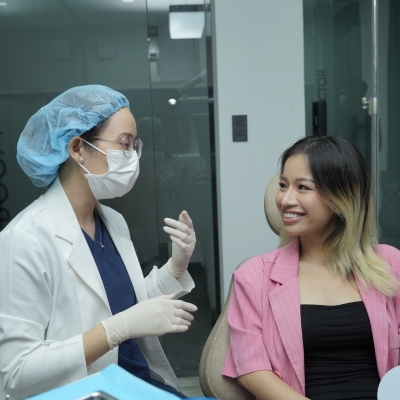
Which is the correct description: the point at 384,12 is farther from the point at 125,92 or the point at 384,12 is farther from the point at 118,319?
the point at 118,319

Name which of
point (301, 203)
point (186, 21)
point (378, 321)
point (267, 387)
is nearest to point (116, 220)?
point (301, 203)

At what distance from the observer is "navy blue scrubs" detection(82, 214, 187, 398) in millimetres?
1507

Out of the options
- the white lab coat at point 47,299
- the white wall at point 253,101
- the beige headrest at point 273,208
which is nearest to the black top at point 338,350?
the beige headrest at point 273,208

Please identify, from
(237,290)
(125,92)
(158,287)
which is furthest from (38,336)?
(125,92)

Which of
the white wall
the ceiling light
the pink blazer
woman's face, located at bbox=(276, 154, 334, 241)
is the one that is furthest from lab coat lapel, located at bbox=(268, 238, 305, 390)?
the ceiling light

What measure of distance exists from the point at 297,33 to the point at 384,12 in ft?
2.32

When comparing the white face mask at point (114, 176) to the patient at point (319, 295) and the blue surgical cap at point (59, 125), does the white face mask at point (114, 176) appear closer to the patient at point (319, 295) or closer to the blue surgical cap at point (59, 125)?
the blue surgical cap at point (59, 125)

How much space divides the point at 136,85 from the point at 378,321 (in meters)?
1.71

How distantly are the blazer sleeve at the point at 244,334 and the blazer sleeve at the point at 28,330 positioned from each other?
0.42m

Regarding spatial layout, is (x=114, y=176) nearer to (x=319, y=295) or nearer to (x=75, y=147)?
(x=75, y=147)

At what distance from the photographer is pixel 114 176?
1.53 metres

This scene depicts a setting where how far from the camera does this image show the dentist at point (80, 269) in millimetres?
1285

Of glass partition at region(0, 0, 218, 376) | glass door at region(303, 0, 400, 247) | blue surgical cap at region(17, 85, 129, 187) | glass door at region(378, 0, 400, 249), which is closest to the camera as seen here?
blue surgical cap at region(17, 85, 129, 187)

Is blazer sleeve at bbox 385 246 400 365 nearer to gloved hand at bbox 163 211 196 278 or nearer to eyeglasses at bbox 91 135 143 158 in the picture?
gloved hand at bbox 163 211 196 278
